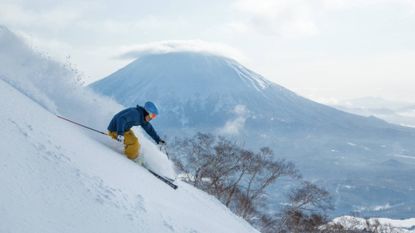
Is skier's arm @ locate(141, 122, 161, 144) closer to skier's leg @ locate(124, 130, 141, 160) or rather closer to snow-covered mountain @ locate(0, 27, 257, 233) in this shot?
snow-covered mountain @ locate(0, 27, 257, 233)

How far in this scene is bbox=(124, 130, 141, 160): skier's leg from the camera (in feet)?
31.8

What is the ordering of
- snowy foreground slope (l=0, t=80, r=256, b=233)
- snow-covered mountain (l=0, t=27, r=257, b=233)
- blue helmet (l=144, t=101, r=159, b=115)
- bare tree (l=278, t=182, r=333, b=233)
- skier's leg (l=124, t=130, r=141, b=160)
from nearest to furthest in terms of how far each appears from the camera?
snowy foreground slope (l=0, t=80, r=256, b=233)
snow-covered mountain (l=0, t=27, r=257, b=233)
skier's leg (l=124, t=130, r=141, b=160)
blue helmet (l=144, t=101, r=159, b=115)
bare tree (l=278, t=182, r=333, b=233)

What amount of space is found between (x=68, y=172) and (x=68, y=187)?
0.38 meters

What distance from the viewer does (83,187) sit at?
610 cm

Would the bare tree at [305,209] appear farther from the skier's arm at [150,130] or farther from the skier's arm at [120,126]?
the skier's arm at [120,126]

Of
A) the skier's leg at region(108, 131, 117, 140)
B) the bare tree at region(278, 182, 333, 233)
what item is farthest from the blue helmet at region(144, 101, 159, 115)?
the bare tree at region(278, 182, 333, 233)

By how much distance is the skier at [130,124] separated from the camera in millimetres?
9472

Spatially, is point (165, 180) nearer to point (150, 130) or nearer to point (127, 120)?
point (150, 130)

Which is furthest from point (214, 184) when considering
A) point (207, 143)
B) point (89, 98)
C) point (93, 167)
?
point (93, 167)

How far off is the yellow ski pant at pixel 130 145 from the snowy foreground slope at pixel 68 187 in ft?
1.84

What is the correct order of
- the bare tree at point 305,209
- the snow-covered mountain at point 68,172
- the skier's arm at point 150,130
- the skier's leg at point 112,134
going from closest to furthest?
the snow-covered mountain at point 68,172, the skier's leg at point 112,134, the skier's arm at point 150,130, the bare tree at point 305,209

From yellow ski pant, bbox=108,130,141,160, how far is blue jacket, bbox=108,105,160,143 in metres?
0.10

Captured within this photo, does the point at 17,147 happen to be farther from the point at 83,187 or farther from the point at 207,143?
the point at 207,143

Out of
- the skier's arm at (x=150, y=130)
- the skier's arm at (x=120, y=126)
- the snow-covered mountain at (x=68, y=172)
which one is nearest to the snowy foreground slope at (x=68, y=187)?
the snow-covered mountain at (x=68, y=172)
